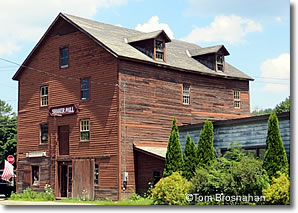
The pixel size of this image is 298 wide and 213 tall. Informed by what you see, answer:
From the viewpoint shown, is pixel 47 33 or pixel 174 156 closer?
pixel 174 156

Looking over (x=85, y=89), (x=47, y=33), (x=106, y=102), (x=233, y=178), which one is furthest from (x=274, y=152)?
(x=47, y=33)

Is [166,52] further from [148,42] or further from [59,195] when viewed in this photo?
[59,195]

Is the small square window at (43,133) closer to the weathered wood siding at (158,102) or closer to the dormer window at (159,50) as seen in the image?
the weathered wood siding at (158,102)

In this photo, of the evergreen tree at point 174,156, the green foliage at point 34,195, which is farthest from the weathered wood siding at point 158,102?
the green foliage at point 34,195

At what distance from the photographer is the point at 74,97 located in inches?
1201

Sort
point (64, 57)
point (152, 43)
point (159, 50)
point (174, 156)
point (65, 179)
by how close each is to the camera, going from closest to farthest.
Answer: point (174, 156)
point (152, 43)
point (65, 179)
point (159, 50)
point (64, 57)

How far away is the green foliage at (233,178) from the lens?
2036cm

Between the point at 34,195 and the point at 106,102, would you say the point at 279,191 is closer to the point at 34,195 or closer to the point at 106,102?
the point at 106,102

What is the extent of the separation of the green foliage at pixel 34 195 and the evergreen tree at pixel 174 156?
8.18 metres

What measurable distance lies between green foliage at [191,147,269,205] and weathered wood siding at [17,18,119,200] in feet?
22.8

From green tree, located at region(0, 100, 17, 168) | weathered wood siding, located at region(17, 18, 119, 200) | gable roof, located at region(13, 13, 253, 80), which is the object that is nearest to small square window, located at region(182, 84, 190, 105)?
gable roof, located at region(13, 13, 253, 80)

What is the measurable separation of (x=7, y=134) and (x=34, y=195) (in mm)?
24859

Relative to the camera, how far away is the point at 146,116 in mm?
29531

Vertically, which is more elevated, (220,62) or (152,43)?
(152,43)
